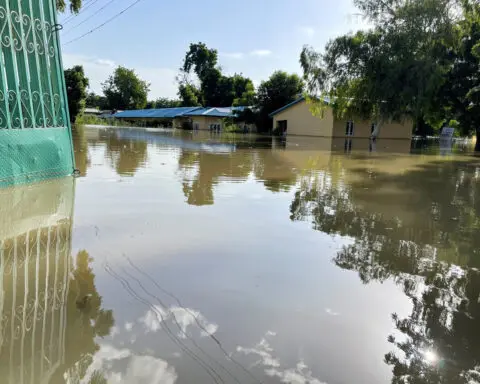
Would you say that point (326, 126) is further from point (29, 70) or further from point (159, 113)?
point (29, 70)

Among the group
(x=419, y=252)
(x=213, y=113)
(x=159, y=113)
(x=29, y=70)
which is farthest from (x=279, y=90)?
(x=419, y=252)

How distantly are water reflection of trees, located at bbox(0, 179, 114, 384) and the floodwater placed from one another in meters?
0.01

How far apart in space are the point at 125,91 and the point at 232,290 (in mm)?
87481

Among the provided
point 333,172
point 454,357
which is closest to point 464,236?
point 454,357

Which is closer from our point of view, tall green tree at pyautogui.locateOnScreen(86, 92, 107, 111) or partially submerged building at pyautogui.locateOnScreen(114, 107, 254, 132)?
partially submerged building at pyautogui.locateOnScreen(114, 107, 254, 132)

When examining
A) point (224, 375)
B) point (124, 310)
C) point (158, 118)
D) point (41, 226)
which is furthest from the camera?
point (158, 118)

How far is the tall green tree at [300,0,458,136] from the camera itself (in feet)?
74.2

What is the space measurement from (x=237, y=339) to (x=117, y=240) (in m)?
2.54

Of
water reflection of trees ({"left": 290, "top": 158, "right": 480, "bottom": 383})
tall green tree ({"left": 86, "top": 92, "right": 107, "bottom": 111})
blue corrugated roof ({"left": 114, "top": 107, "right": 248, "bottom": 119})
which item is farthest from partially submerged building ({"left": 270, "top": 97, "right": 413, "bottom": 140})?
tall green tree ({"left": 86, "top": 92, "right": 107, "bottom": 111})

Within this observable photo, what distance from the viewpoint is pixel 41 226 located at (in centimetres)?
529

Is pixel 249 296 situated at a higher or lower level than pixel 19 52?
lower

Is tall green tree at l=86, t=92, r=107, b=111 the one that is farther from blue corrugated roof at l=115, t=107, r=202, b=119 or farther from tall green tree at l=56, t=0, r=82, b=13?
tall green tree at l=56, t=0, r=82, b=13

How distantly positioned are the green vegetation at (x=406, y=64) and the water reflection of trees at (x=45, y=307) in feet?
74.0

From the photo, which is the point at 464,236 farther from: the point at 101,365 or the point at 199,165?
the point at 199,165
